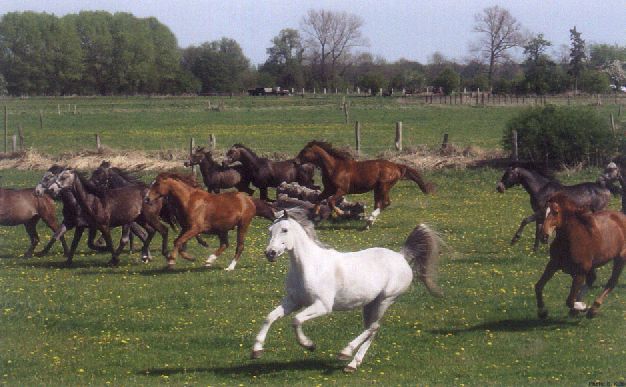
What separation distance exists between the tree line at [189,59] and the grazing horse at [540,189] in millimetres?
22577

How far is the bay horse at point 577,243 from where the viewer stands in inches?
447

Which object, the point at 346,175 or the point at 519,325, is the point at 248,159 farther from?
the point at 519,325

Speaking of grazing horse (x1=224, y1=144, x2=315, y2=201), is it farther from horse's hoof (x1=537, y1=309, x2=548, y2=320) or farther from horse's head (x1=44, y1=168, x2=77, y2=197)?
horse's hoof (x1=537, y1=309, x2=548, y2=320)

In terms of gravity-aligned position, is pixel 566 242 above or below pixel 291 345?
above

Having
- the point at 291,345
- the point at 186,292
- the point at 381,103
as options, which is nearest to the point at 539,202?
the point at 186,292

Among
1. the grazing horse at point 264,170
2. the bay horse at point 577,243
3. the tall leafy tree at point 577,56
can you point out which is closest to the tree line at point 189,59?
the tall leafy tree at point 577,56

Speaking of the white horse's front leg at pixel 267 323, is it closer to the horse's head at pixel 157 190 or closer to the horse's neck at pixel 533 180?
the horse's head at pixel 157 190

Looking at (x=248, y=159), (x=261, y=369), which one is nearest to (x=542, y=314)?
(x=261, y=369)

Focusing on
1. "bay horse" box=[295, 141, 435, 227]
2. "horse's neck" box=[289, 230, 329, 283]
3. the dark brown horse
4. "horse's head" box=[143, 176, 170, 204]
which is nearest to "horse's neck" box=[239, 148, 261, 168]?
"bay horse" box=[295, 141, 435, 227]

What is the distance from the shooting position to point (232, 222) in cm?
1661

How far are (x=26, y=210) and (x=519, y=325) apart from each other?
10380 mm

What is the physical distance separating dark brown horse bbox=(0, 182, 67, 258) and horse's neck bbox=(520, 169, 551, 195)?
29.2 feet

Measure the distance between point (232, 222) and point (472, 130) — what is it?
38507mm

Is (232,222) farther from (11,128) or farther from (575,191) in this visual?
(11,128)
